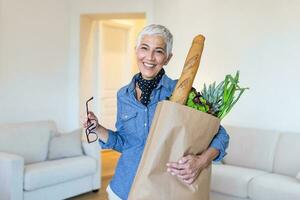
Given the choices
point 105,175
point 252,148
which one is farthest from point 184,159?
point 105,175

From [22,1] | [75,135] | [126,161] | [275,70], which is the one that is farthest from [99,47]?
[126,161]

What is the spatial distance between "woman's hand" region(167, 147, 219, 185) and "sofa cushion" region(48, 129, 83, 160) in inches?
131

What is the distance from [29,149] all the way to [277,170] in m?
2.47

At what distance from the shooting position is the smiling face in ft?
4.71

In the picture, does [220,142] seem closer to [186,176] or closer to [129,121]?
[186,176]

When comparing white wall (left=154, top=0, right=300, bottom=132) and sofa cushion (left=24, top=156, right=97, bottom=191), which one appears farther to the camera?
white wall (left=154, top=0, right=300, bottom=132)

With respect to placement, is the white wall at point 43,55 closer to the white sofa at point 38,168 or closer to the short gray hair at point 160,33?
the white sofa at point 38,168

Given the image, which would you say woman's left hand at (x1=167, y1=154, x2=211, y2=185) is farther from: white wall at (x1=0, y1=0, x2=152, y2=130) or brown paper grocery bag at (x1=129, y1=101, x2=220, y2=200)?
white wall at (x1=0, y1=0, x2=152, y2=130)

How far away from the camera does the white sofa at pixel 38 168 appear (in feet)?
12.0

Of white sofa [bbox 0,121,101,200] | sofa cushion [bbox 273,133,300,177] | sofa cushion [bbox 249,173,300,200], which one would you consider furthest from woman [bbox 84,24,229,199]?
sofa cushion [bbox 273,133,300,177]

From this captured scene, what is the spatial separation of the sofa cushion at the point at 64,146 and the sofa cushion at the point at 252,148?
1.61 m

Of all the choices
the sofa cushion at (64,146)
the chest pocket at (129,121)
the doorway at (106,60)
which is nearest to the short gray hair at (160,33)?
the chest pocket at (129,121)

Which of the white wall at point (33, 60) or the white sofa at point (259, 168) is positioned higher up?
the white wall at point (33, 60)

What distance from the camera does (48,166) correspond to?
3.99 metres
